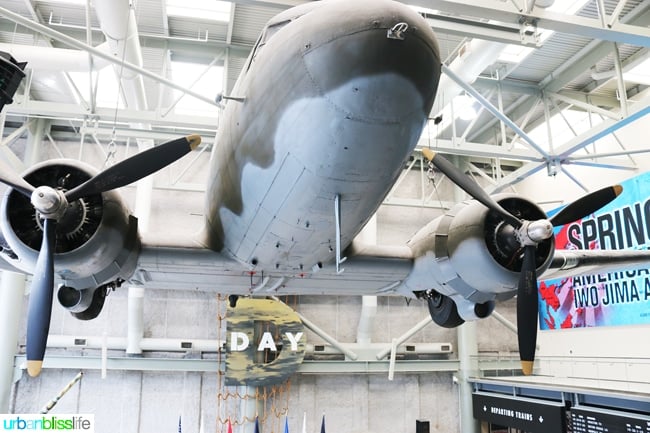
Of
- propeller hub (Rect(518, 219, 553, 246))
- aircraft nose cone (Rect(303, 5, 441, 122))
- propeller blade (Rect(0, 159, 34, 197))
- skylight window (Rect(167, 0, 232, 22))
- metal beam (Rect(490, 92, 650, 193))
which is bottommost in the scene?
propeller hub (Rect(518, 219, 553, 246))

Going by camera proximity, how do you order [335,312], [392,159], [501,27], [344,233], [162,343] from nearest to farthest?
1. [392,159]
2. [344,233]
3. [501,27]
4. [162,343]
5. [335,312]

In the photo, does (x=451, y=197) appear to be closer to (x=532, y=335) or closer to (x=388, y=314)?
(x=388, y=314)

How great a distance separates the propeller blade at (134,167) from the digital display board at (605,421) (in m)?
10.6

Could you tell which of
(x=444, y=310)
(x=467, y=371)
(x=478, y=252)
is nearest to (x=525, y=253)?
(x=478, y=252)

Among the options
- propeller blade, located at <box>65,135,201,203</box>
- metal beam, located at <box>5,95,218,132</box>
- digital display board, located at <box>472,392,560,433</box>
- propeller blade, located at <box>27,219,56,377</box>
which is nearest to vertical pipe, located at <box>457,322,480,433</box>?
digital display board, located at <box>472,392,560,433</box>

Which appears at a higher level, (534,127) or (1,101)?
(534,127)

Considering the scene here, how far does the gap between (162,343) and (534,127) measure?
14325 millimetres

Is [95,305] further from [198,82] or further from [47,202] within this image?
[198,82]

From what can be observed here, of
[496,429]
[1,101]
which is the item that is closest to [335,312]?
[496,429]

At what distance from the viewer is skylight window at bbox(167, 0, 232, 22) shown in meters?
11.0

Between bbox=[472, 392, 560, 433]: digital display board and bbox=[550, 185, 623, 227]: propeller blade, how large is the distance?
326 inches

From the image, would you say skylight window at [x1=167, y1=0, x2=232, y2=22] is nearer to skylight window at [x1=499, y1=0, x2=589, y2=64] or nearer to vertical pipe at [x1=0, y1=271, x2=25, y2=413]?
skylight window at [x1=499, y1=0, x2=589, y2=64]

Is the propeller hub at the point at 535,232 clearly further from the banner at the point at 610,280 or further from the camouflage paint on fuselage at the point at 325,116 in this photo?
the banner at the point at 610,280

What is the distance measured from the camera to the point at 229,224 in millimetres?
6297
